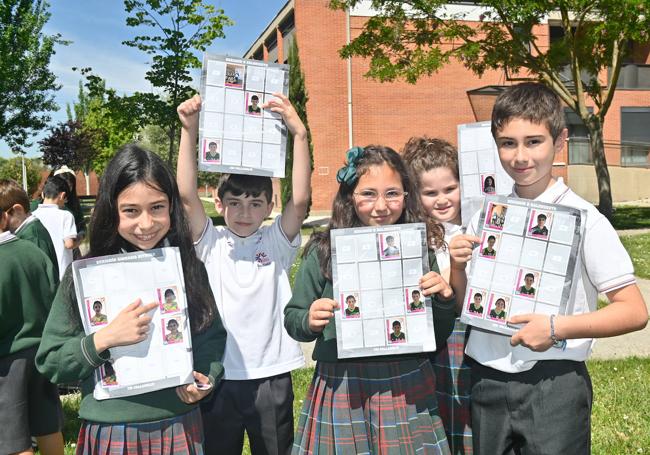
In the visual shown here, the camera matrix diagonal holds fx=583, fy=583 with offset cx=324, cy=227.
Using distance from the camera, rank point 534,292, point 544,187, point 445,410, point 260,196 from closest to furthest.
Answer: point 534,292
point 544,187
point 445,410
point 260,196

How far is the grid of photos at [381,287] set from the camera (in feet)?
7.55

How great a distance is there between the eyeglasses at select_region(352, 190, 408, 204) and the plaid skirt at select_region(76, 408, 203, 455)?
116 centimetres

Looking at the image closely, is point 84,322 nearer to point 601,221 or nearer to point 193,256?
point 193,256

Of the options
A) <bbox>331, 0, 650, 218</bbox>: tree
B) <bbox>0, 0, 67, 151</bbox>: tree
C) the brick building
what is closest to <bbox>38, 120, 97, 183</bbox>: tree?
<bbox>0, 0, 67, 151</bbox>: tree

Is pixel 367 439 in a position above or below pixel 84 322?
below

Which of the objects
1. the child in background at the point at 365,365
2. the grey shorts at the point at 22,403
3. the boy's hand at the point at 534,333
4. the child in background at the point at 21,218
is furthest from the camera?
the child in background at the point at 21,218

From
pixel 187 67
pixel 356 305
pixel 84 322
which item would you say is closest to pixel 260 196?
pixel 356 305

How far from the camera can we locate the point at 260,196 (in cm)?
304

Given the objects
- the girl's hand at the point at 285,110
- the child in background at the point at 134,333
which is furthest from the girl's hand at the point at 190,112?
the child in background at the point at 134,333

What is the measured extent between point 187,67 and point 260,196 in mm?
9067

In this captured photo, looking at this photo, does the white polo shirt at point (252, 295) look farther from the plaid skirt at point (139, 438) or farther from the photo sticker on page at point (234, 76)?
the photo sticker on page at point (234, 76)

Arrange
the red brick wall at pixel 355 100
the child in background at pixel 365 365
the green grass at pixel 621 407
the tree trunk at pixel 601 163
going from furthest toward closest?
the red brick wall at pixel 355 100 < the tree trunk at pixel 601 163 < the green grass at pixel 621 407 < the child in background at pixel 365 365

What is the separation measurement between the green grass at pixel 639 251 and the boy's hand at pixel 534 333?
8.50 metres

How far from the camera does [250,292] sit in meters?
2.90
